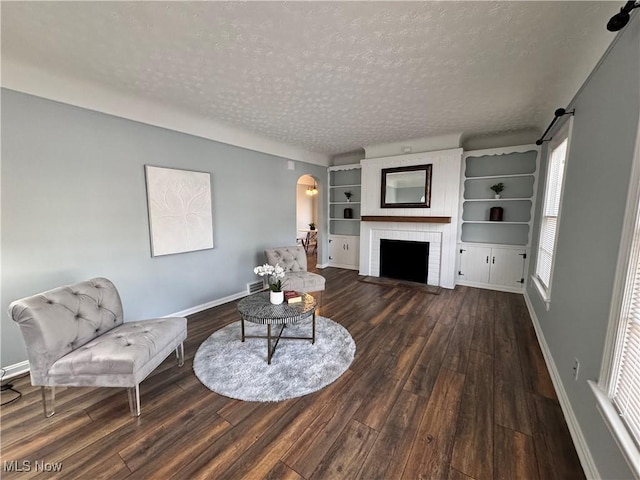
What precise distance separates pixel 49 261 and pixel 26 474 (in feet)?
→ 5.65

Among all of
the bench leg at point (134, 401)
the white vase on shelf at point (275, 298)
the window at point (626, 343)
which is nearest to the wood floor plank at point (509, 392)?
the window at point (626, 343)

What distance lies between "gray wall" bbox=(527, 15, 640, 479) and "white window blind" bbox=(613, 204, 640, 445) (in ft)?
0.43

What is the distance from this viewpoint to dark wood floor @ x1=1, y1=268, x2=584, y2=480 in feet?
4.60

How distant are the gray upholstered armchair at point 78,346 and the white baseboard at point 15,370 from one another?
697 mm

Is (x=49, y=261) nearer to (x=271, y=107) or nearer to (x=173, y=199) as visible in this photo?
(x=173, y=199)

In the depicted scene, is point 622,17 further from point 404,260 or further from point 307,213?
point 307,213

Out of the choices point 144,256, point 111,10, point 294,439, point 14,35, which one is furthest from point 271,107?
point 294,439

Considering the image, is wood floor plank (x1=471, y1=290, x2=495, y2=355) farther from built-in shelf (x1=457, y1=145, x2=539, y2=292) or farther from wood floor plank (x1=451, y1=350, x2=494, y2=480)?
built-in shelf (x1=457, y1=145, x2=539, y2=292)

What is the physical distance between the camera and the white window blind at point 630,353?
109cm

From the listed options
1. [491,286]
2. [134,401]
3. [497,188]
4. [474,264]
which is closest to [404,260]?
[474,264]

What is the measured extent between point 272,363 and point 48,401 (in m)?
1.61

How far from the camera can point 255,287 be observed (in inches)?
173

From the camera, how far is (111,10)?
159cm

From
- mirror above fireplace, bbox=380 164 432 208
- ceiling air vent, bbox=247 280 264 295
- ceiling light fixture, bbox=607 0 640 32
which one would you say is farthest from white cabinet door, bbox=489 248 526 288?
ceiling air vent, bbox=247 280 264 295
